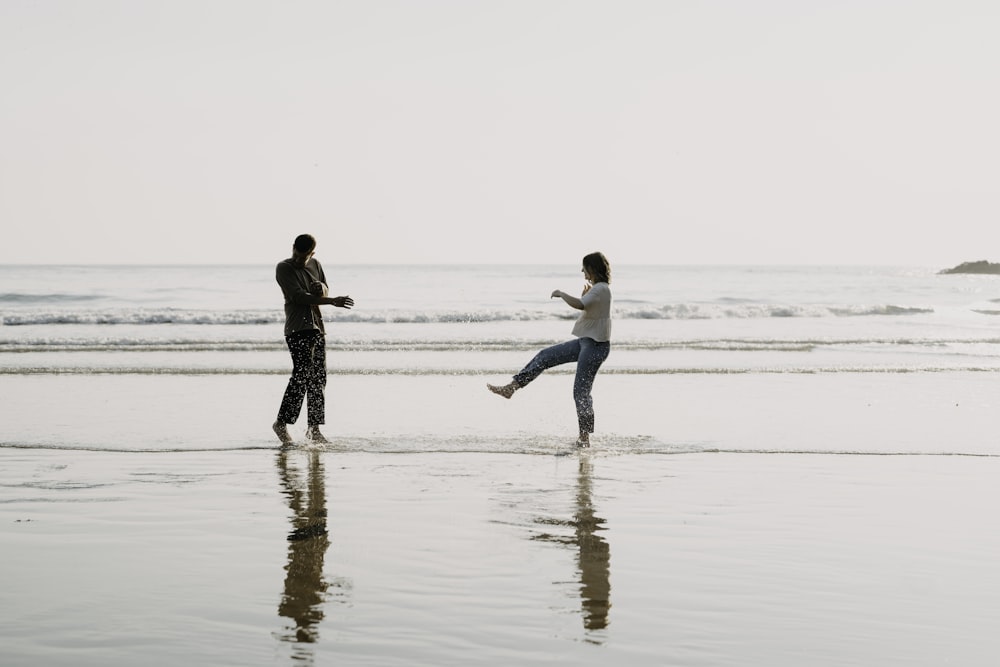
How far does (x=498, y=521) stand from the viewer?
20.1 ft

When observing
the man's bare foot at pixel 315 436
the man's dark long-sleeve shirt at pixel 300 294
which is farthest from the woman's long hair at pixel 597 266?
the man's bare foot at pixel 315 436

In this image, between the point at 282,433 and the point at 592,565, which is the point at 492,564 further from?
the point at 282,433

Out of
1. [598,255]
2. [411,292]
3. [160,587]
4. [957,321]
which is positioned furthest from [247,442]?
[411,292]

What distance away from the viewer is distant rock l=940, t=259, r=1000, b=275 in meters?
131

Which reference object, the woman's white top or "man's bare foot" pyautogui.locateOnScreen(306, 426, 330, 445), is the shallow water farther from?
the woman's white top

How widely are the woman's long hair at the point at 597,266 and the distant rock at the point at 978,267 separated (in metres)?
134

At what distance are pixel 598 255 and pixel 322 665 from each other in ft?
20.9

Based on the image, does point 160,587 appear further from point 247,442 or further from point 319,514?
point 247,442

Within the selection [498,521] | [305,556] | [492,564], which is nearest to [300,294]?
[498,521]

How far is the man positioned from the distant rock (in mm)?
135593

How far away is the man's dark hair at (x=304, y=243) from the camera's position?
9.26 meters

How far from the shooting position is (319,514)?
20.4 ft

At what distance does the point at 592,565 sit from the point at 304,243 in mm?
5096

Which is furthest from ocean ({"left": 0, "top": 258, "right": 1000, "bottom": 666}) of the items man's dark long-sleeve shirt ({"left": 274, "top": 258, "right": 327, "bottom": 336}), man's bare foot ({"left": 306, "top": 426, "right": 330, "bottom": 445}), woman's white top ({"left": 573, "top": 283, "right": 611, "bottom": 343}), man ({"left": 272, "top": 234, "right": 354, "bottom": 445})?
man's dark long-sleeve shirt ({"left": 274, "top": 258, "right": 327, "bottom": 336})
